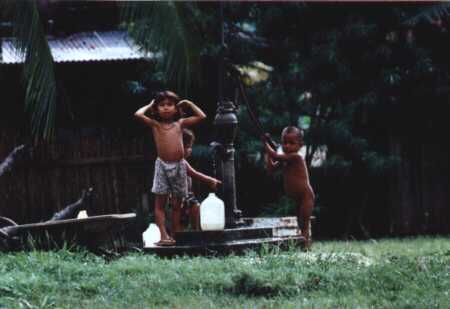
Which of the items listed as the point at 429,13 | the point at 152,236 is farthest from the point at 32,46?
the point at 429,13

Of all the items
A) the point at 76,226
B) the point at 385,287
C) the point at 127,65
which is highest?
the point at 127,65

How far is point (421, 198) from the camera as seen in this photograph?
42.7 feet

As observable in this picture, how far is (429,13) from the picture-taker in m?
11.6

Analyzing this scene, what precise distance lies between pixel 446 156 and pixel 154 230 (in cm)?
675

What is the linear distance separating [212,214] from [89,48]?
6018 millimetres

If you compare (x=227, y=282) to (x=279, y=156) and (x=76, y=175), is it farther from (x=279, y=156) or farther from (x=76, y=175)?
(x=76, y=175)

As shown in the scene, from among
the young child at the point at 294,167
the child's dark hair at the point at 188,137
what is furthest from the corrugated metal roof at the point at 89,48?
the young child at the point at 294,167

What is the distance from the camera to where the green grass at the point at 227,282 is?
205 inches

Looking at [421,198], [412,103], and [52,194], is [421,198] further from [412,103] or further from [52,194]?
[52,194]

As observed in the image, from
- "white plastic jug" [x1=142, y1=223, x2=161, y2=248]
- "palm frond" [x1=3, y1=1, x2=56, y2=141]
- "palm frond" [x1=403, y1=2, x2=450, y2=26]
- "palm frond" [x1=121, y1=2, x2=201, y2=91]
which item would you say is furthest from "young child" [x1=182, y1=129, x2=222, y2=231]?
"palm frond" [x1=403, y1=2, x2=450, y2=26]

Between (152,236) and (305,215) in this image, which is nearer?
(305,215)

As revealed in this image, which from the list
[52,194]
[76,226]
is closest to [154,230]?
[76,226]

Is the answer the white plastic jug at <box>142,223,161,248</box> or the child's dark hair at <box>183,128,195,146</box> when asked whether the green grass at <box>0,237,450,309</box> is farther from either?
the child's dark hair at <box>183,128,195,146</box>

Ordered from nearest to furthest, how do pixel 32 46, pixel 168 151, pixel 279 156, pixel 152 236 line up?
pixel 32 46 < pixel 168 151 < pixel 279 156 < pixel 152 236
